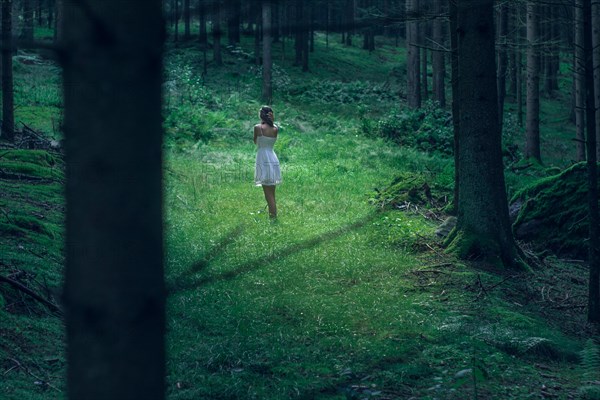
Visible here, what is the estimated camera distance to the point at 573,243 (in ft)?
37.8

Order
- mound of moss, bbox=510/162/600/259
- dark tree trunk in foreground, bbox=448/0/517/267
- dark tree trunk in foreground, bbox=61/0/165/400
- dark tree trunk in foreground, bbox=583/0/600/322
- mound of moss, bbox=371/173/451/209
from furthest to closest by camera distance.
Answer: mound of moss, bbox=371/173/451/209
mound of moss, bbox=510/162/600/259
dark tree trunk in foreground, bbox=448/0/517/267
dark tree trunk in foreground, bbox=583/0/600/322
dark tree trunk in foreground, bbox=61/0/165/400

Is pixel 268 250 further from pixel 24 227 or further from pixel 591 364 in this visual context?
pixel 591 364

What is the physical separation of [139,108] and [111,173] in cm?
19

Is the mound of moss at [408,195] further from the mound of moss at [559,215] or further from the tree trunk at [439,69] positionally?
the tree trunk at [439,69]

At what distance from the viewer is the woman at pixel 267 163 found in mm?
12156

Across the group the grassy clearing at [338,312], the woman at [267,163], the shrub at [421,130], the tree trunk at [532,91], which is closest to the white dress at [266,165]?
the woman at [267,163]

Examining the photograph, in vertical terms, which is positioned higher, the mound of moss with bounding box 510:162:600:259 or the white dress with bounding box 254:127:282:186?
the white dress with bounding box 254:127:282:186

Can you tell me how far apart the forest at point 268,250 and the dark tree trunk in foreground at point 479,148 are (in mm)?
31

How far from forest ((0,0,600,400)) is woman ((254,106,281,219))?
0.12 feet

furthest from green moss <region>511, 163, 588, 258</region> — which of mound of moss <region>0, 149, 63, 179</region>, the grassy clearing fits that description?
mound of moss <region>0, 149, 63, 179</region>

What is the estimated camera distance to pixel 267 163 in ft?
40.2

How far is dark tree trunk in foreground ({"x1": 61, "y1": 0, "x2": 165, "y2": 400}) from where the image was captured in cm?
185

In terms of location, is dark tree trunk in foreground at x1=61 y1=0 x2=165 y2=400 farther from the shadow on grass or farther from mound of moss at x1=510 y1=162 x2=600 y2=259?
mound of moss at x1=510 y1=162 x2=600 y2=259

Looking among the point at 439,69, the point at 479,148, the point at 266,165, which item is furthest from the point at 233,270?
the point at 439,69
